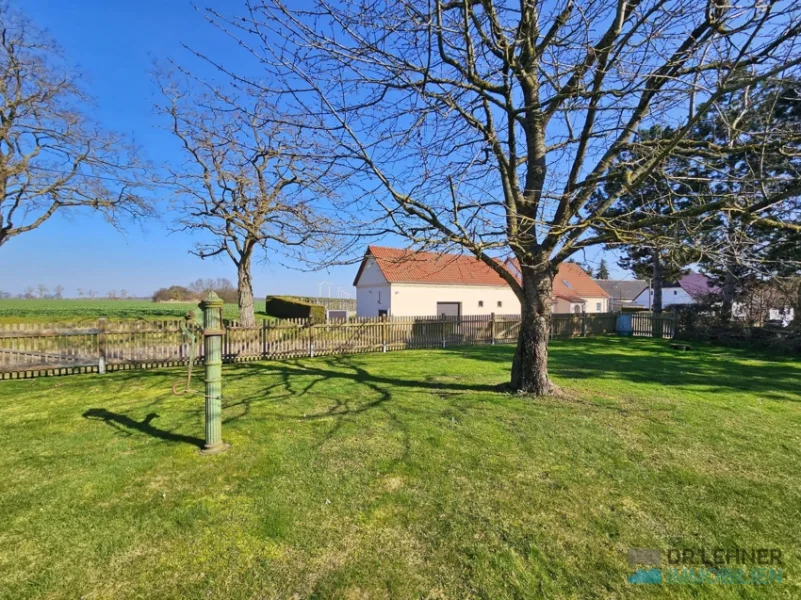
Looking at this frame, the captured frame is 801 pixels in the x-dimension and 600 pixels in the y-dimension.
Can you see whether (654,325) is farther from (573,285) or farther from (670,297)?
(670,297)

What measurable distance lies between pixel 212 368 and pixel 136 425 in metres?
1.92

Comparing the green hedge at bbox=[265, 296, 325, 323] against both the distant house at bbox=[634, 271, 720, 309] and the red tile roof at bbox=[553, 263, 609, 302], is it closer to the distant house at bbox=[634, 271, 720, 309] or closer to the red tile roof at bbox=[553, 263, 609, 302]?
the red tile roof at bbox=[553, 263, 609, 302]

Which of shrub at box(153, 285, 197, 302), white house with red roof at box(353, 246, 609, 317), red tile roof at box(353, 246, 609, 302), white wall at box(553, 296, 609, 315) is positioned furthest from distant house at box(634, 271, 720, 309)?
shrub at box(153, 285, 197, 302)

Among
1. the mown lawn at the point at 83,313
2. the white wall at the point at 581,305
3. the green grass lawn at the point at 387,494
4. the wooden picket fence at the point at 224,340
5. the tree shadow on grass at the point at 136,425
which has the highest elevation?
the white wall at the point at 581,305

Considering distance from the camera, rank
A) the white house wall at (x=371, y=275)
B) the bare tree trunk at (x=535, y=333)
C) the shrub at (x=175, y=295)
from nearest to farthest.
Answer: the bare tree trunk at (x=535, y=333)
the white house wall at (x=371, y=275)
the shrub at (x=175, y=295)

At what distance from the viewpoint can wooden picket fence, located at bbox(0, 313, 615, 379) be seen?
8.42 meters

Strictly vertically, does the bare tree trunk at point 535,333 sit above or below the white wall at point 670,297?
below

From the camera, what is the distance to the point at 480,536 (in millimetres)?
2574

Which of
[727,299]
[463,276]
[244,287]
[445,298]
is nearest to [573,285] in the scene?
[463,276]

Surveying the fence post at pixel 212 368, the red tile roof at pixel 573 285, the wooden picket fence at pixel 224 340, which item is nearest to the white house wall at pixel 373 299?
the wooden picket fence at pixel 224 340

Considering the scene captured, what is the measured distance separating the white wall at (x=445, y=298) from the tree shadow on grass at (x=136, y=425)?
19.6m

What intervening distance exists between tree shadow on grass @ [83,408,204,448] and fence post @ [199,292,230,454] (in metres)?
0.27

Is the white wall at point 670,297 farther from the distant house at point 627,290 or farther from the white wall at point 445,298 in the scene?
the white wall at point 445,298

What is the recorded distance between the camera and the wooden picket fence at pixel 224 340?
331 inches
